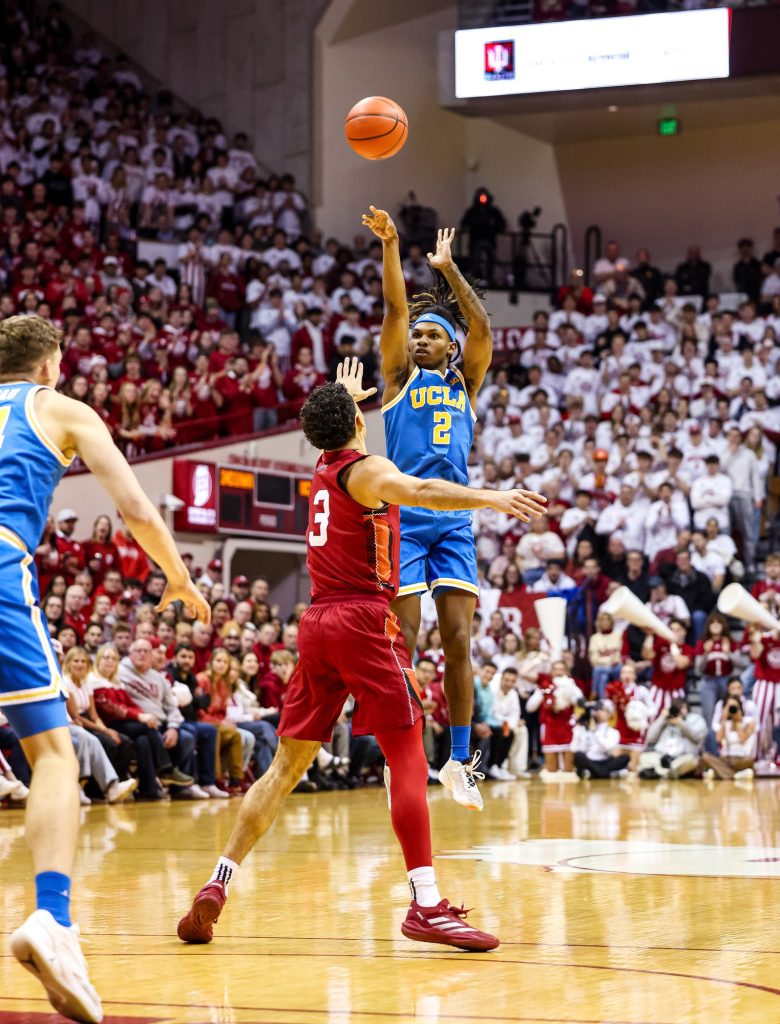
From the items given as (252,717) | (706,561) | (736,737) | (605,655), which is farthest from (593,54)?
(252,717)

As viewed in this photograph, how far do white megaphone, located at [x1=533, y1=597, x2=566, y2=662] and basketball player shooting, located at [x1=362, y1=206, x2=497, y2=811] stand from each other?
32.3 ft

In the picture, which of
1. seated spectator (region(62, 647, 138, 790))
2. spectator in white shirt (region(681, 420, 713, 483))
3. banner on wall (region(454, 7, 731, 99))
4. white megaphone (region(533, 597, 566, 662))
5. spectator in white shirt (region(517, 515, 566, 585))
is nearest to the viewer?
seated spectator (region(62, 647, 138, 790))

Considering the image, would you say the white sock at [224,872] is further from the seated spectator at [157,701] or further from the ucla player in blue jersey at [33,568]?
Answer: the seated spectator at [157,701]

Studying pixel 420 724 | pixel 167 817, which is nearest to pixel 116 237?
pixel 167 817

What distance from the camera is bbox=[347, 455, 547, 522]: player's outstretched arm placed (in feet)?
14.3

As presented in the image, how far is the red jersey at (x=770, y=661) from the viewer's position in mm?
15617

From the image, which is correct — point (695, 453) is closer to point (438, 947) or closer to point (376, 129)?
point (376, 129)

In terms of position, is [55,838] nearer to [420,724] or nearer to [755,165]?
[420,724]

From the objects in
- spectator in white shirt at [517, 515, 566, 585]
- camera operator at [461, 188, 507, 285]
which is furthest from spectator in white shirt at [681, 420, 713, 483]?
camera operator at [461, 188, 507, 285]

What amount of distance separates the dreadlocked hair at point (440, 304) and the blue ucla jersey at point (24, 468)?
11.1 ft

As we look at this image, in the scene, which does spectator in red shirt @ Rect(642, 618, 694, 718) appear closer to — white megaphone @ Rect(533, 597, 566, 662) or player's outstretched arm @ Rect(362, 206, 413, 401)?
white megaphone @ Rect(533, 597, 566, 662)

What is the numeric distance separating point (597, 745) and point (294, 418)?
257 inches

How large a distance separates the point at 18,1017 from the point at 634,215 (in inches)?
955

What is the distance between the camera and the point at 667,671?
52.4ft
